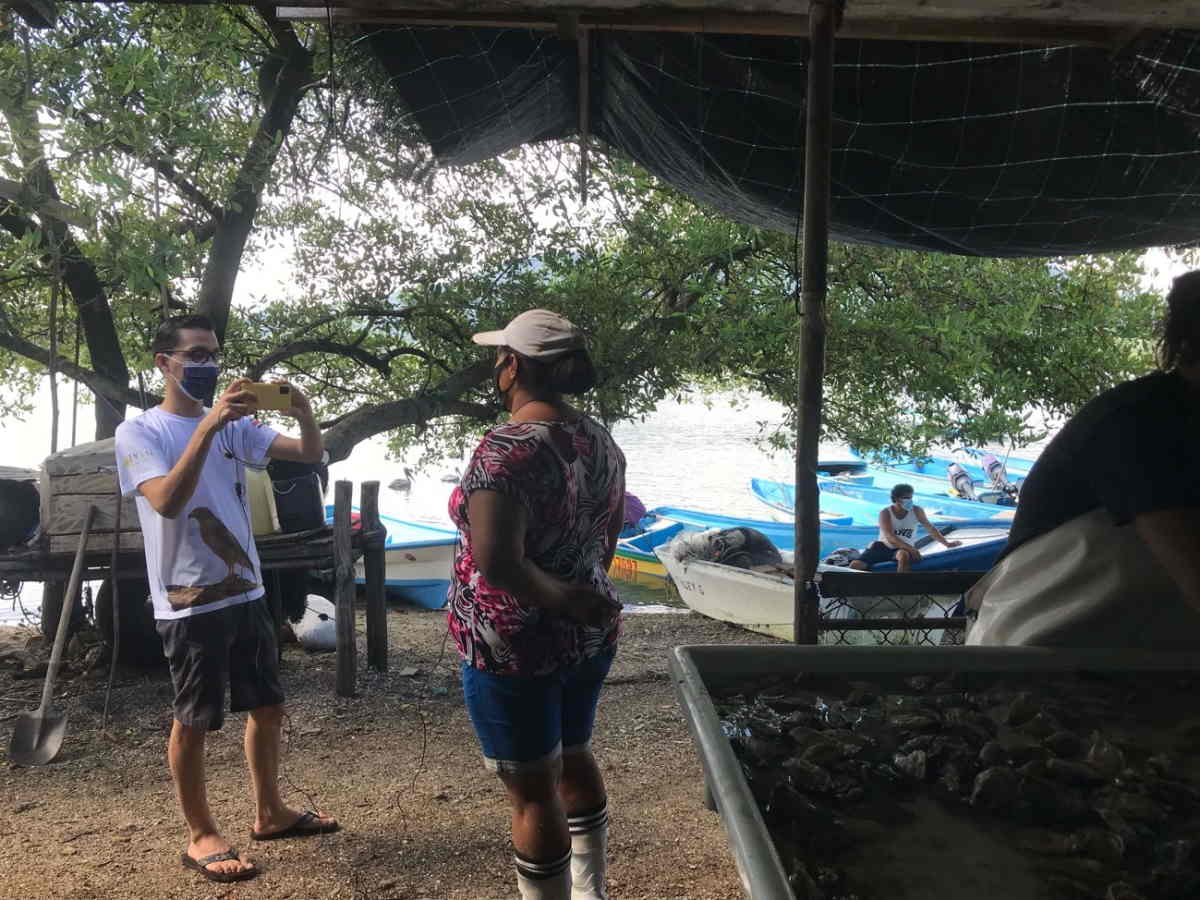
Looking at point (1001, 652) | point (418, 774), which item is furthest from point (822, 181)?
point (418, 774)

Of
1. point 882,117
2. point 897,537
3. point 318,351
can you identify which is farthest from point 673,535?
point 882,117

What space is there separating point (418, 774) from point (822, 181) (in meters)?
3.44

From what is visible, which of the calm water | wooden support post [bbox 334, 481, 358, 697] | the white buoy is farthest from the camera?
the calm water

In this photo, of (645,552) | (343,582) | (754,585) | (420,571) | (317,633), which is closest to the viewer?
(343,582)

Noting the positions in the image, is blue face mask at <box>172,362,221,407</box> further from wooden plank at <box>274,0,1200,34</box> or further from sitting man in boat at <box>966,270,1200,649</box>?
sitting man in boat at <box>966,270,1200,649</box>

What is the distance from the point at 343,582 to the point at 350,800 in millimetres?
1929

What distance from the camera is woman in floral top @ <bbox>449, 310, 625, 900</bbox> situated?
2.21 m

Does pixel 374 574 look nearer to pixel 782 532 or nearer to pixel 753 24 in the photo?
pixel 753 24

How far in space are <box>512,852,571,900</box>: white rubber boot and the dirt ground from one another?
1.08 m

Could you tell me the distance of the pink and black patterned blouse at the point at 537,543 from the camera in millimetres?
2223

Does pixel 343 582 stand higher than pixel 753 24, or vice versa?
pixel 753 24

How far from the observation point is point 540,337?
7.70 ft

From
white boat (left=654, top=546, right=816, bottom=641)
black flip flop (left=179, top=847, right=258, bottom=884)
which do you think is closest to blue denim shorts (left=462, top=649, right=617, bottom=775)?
black flip flop (left=179, top=847, right=258, bottom=884)

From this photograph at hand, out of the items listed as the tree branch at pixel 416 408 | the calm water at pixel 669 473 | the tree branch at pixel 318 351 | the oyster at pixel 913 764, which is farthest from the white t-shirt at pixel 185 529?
the calm water at pixel 669 473
